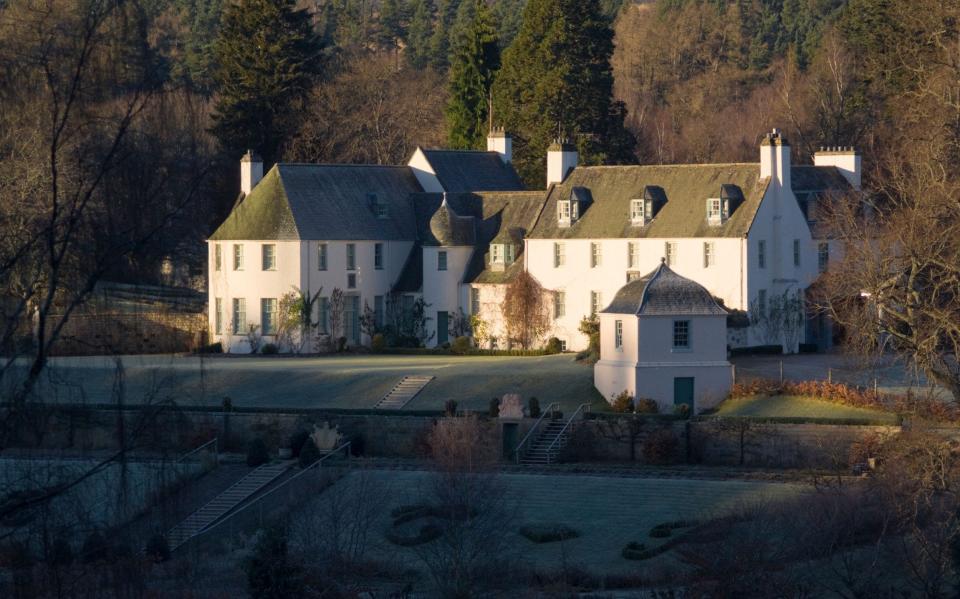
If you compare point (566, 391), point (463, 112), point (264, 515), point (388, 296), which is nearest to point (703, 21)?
point (463, 112)

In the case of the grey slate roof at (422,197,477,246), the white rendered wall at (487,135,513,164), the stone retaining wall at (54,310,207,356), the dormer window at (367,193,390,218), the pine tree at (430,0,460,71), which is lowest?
the stone retaining wall at (54,310,207,356)

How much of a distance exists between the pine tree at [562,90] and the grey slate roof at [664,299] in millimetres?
22175

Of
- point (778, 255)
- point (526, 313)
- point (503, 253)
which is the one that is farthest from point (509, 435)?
point (503, 253)

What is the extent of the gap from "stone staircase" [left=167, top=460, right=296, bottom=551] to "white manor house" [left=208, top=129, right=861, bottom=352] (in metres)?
15.9

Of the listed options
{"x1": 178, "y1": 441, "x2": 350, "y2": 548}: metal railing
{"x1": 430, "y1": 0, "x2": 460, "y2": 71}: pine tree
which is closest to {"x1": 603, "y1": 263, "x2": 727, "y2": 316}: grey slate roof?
{"x1": 178, "y1": 441, "x2": 350, "y2": 548}: metal railing

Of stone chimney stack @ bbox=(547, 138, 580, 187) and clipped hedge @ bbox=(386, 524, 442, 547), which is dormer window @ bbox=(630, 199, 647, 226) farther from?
clipped hedge @ bbox=(386, 524, 442, 547)

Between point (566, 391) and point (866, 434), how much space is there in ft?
30.9

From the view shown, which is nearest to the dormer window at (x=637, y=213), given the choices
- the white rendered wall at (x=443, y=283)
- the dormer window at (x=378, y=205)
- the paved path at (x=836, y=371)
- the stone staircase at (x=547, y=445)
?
the white rendered wall at (x=443, y=283)

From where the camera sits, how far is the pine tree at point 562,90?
7369 centimetres

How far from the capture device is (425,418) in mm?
46844

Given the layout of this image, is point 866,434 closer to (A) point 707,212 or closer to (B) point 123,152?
(A) point 707,212

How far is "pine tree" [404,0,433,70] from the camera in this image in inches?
4843

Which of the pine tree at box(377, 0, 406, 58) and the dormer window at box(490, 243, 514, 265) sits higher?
the pine tree at box(377, 0, 406, 58)

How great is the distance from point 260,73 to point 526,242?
18.0m
